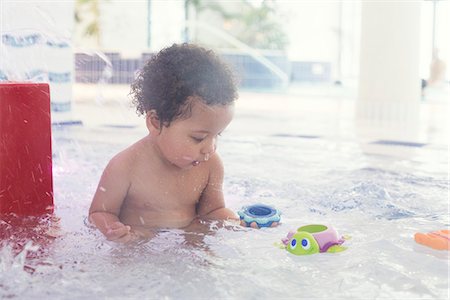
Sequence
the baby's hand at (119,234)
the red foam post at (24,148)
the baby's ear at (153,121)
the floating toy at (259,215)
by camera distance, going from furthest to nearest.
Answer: the red foam post at (24,148)
the floating toy at (259,215)
the baby's ear at (153,121)
the baby's hand at (119,234)

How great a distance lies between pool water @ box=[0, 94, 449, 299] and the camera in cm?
172

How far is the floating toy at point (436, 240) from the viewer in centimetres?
211

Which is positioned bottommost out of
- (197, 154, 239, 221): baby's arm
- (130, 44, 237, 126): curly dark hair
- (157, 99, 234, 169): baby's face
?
(197, 154, 239, 221): baby's arm

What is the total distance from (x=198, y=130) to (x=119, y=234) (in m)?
0.43

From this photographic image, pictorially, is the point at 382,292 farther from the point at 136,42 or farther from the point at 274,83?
the point at 274,83

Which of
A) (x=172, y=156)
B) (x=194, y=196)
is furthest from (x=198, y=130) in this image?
(x=194, y=196)

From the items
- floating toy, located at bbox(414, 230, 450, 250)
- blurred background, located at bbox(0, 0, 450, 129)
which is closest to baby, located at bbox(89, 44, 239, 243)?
floating toy, located at bbox(414, 230, 450, 250)

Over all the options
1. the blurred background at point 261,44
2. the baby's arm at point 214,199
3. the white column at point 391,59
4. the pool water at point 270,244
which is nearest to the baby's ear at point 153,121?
the baby's arm at point 214,199

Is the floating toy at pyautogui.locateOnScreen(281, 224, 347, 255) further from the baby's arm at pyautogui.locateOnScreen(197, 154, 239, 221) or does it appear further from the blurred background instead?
the blurred background

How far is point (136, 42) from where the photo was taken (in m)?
14.0

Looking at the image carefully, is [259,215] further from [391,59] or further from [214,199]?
[391,59]

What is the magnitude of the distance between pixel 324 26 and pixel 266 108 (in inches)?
296

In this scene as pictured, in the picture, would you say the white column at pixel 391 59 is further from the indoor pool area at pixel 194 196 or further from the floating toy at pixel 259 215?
the floating toy at pixel 259 215

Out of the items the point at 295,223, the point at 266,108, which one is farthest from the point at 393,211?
the point at 266,108
